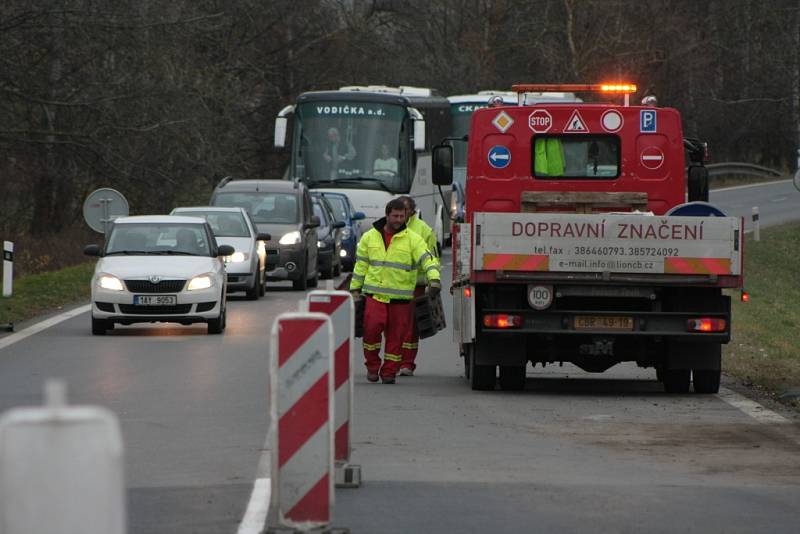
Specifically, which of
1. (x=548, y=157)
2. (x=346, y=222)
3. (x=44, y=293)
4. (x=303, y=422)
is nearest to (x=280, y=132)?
(x=346, y=222)

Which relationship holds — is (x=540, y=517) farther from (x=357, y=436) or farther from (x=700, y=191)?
(x=700, y=191)

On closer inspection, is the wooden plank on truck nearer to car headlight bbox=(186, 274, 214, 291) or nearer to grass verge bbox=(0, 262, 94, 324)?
car headlight bbox=(186, 274, 214, 291)

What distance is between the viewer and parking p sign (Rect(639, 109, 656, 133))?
1872cm

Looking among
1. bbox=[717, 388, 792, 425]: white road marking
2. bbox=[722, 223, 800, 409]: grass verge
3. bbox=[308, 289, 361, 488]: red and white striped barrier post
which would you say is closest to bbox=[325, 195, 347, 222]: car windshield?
bbox=[722, 223, 800, 409]: grass verge

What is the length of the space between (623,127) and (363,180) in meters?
23.4

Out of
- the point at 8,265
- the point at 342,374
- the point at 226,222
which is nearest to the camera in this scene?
the point at 342,374

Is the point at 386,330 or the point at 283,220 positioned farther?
the point at 283,220

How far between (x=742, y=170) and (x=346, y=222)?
3523 cm

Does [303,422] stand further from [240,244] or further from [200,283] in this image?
[240,244]

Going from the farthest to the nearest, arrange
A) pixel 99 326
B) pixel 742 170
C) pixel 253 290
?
pixel 742 170 < pixel 253 290 < pixel 99 326

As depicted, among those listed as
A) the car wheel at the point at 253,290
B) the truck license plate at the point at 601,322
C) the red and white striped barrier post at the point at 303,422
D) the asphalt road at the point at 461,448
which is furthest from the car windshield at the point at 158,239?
the red and white striped barrier post at the point at 303,422

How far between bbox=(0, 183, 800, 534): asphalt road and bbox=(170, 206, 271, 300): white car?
8630 mm

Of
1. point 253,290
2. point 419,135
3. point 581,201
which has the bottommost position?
point 253,290

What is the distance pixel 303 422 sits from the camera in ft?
26.4
